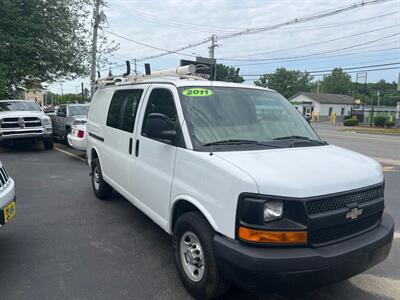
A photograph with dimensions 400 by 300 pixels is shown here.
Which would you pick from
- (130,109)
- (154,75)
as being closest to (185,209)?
(130,109)

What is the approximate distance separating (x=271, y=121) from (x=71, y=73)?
14998 mm

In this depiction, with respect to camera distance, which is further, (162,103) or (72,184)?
(72,184)

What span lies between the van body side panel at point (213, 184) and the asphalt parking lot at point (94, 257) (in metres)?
0.94

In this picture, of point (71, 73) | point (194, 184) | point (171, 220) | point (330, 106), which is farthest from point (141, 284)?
point (330, 106)

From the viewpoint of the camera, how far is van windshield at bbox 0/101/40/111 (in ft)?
41.5

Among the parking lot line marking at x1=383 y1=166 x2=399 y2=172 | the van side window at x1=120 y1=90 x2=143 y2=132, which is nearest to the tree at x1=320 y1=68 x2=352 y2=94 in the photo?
the parking lot line marking at x1=383 y1=166 x2=399 y2=172

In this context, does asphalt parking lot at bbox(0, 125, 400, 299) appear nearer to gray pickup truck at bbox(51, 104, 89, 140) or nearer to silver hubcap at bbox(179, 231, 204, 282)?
silver hubcap at bbox(179, 231, 204, 282)

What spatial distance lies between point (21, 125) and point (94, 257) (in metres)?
9.49

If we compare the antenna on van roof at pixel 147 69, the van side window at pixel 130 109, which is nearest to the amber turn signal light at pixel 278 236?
the van side window at pixel 130 109

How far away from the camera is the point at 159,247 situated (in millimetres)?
4285

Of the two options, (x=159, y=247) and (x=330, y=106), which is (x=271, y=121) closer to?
(x=159, y=247)

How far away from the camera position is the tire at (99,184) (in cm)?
609

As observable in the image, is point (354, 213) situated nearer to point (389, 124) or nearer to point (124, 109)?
point (124, 109)

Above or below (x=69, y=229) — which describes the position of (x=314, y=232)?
above
